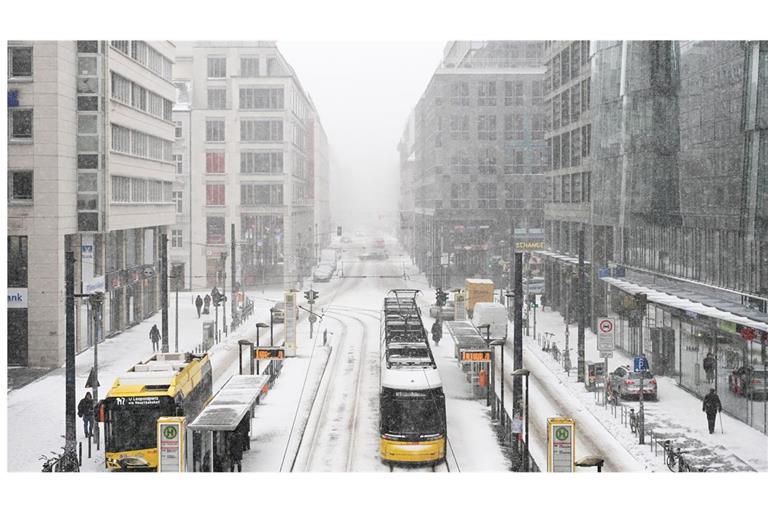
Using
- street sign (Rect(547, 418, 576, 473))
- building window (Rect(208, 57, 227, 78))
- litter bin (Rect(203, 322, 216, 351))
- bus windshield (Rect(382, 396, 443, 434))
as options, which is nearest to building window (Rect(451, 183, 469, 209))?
building window (Rect(208, 57, 227, 78))

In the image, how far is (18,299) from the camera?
40.4m

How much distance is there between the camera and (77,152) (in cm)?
4341

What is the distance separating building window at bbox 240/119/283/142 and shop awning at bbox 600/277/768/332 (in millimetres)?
34354

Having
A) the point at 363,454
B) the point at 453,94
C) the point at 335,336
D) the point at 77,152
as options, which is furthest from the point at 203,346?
the point at 453,94

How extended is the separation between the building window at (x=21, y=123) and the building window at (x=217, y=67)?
100.0 feet

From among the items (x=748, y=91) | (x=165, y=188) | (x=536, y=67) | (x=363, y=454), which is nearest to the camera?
(x=363, y=454)

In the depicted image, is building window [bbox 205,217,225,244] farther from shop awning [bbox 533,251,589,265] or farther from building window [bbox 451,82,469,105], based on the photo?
shop awning [bbox 533,251,589,265]

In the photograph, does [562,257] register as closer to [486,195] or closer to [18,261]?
[486,195]

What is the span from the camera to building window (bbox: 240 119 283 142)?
70438mm

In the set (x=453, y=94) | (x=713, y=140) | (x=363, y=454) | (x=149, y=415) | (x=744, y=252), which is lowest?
(x=363, y=454)

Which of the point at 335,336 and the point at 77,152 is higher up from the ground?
the point at 77,152

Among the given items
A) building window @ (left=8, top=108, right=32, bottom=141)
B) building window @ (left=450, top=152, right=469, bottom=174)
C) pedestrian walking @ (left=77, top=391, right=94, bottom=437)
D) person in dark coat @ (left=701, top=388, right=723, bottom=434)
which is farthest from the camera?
building window @ (left=450, top=152, right=469, bottom=174)

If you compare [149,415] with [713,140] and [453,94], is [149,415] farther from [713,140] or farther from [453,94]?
[453,94]

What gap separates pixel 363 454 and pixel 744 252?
1590cm
